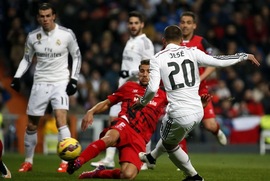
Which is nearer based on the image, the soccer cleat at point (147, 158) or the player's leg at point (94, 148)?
the player's leg at point (94, 148)

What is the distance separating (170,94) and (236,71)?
1217 centimetres

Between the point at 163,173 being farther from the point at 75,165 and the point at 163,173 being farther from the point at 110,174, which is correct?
the point at 75,165

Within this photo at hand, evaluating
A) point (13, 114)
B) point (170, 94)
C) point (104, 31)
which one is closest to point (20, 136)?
point (13, 114)

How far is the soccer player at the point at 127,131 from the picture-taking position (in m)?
10.0

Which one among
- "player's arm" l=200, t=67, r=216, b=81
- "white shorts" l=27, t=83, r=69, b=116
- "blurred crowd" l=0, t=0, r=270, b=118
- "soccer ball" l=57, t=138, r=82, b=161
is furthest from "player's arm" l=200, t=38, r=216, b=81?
"blurred crowd" l=0, t=0, r=270, b=118

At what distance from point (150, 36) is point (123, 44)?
0.73m

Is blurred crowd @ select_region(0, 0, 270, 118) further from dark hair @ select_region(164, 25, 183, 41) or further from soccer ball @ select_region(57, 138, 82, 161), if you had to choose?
soccer ball @ select_region(57, 138, 82, 161)

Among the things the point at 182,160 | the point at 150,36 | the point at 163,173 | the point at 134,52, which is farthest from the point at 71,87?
the point at 150,36

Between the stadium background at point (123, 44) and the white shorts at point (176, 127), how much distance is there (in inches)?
351

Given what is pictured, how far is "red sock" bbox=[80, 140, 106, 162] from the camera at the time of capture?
970 cm

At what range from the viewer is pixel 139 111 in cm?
1068

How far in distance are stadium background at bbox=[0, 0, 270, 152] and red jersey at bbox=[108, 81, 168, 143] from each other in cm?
788

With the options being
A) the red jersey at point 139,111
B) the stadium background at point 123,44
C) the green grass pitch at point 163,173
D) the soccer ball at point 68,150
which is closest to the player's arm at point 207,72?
the green grass pitch at point 163,173

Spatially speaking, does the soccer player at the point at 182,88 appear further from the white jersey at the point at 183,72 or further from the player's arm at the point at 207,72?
the player's arm at the point at 207,72
